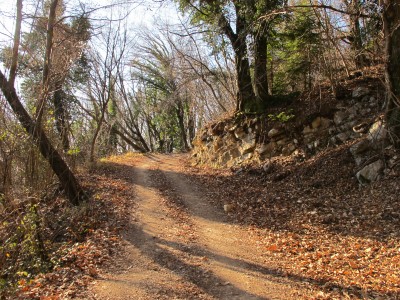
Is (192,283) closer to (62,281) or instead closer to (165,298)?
(165,298)

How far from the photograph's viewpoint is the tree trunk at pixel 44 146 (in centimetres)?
822

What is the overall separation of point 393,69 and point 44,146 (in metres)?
9.39

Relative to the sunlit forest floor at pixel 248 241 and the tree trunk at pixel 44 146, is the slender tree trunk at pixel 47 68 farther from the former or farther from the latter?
the sunlit forest floor at pixel 248 241

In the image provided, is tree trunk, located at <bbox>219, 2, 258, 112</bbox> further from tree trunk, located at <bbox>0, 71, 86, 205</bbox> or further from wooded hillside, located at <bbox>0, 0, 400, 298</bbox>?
tree trunk, located at <bbox>0, 71, 86, 205</bbox>

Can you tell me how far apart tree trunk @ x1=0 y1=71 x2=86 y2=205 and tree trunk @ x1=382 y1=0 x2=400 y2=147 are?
8.91 meters

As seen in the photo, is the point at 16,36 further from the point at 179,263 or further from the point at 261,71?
the point at 261,71

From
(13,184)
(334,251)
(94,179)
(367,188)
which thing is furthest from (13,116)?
(367,188)

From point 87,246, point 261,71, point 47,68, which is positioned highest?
point 261,71

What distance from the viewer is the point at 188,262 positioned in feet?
18.9

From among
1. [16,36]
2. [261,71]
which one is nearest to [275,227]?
[261,71]

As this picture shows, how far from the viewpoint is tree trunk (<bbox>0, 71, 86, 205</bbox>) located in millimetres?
8219

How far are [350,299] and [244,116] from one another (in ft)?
32.7

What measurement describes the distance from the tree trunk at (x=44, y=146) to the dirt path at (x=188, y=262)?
221 cm

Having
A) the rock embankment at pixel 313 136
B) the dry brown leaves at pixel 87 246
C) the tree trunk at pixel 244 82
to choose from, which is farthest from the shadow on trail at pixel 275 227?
the tree trunk at pixel 244 82
